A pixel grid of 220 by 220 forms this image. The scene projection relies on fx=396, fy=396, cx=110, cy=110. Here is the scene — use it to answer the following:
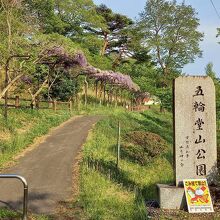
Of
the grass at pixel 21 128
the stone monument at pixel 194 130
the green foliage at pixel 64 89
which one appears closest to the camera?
the stone monument at pixel 194 130

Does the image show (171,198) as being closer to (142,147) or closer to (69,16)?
(142,147)

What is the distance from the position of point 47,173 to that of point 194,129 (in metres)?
4.88

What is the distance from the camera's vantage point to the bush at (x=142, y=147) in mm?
15559

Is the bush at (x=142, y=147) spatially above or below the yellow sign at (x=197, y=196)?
above

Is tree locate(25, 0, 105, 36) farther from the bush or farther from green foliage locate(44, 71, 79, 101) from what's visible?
the bush

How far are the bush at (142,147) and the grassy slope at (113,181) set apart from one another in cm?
34

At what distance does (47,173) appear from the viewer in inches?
476

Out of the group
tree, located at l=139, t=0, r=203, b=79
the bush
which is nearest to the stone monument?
the bush

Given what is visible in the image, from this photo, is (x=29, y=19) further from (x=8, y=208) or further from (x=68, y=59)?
(x=8, y=208)

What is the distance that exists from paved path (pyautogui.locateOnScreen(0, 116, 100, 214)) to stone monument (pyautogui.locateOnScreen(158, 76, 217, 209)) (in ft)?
9.10

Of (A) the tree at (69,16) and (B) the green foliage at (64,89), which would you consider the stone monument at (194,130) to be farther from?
(A) the tree at (69,16)

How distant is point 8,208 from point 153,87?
4605 cm

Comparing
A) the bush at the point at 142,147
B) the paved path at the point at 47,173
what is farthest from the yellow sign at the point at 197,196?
the bush at the point at 142,147

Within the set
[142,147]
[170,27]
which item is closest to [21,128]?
[142,147]
